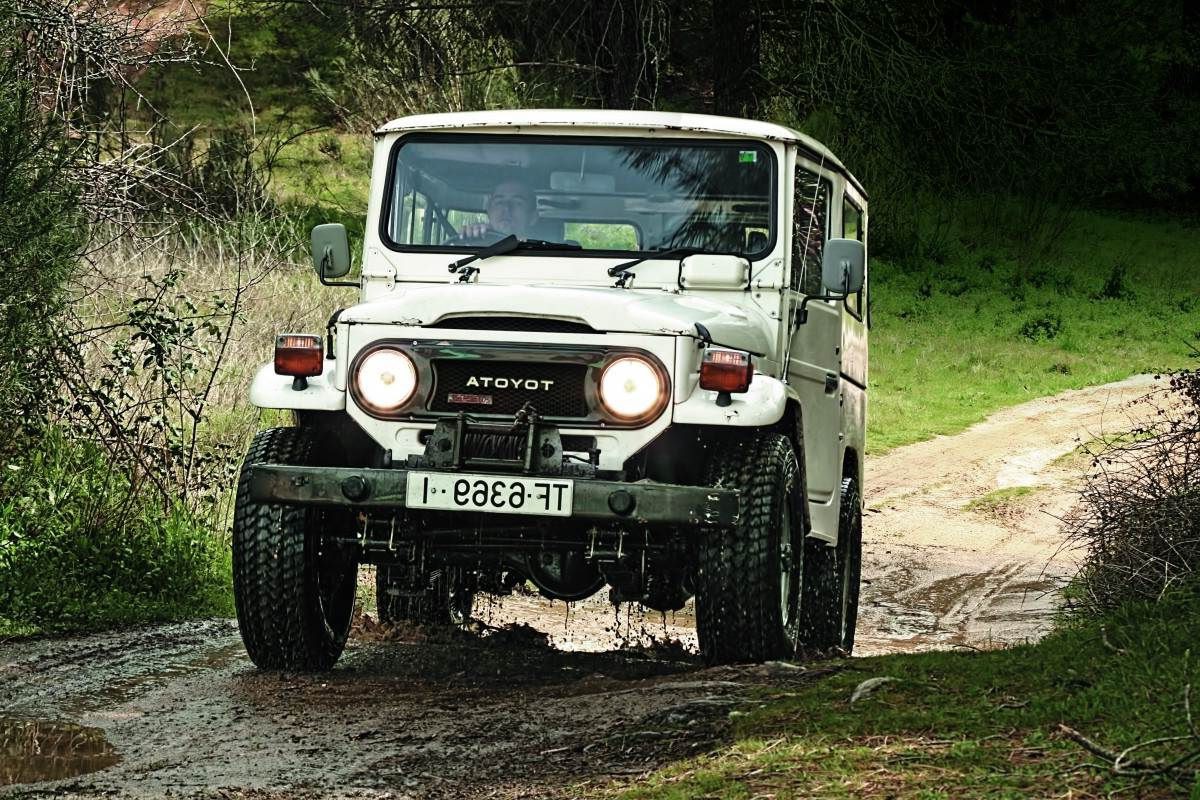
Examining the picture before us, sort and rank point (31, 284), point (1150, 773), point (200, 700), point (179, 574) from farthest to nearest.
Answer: point (179, 574), point (31, 284), point (200, 700), point (1150, 773)

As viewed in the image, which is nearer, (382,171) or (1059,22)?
(382,171)

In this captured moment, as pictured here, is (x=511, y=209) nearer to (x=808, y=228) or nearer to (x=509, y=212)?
(x=509, y=212)

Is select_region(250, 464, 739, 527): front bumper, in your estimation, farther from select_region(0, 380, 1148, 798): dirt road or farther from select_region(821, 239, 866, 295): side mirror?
select_region(821, 239, 866, 295): side mirror

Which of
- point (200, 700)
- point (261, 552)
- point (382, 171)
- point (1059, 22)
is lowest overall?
point (200, 700)

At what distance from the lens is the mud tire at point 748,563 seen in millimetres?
6258

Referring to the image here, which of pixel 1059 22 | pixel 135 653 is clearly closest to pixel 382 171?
pixel 135 653

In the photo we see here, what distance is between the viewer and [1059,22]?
2867 cm

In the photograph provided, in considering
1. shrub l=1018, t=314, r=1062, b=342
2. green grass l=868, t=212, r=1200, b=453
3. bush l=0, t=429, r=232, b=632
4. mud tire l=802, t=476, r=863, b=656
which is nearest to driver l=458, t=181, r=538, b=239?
mud tire l=802, t=476, r=863, b=656

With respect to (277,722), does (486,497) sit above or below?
above

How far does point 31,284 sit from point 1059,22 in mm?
23274

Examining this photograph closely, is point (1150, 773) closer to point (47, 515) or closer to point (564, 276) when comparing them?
point (564, 276)

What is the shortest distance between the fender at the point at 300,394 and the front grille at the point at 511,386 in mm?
414

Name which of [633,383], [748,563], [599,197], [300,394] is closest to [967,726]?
[748,563]

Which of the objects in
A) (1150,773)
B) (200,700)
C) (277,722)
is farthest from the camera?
(200,700)
